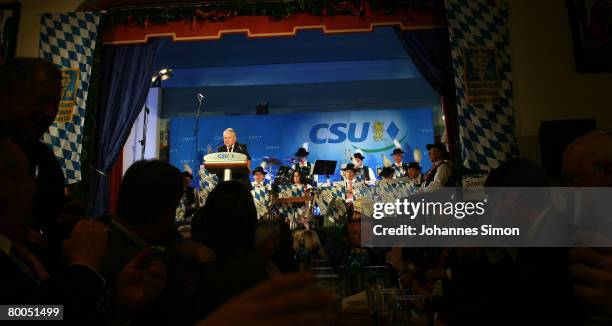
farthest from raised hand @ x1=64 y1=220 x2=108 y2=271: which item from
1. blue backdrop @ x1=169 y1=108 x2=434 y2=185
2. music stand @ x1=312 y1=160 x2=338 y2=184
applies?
blue backdrop @ x1=169 y1=108 x2=434 y2=185

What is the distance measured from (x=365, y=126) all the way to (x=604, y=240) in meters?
8.80

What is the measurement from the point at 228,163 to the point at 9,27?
123 inches

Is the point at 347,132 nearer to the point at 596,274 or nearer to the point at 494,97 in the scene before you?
the point at 494,97

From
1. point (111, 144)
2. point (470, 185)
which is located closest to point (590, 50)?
point (470, 185)

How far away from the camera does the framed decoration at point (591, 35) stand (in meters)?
4.49

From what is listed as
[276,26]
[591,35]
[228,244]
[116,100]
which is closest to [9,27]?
[116,100]

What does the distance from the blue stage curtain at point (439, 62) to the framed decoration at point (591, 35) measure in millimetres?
1320

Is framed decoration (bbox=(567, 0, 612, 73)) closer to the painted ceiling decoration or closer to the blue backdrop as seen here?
the painted ceiling decoration

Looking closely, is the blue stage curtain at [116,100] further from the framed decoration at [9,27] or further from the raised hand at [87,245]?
the raised hand at [87,245]

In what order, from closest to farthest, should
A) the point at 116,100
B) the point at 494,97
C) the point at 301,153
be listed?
1. the point at 494,97
2. the point at 116,100
3. the point at 301,153

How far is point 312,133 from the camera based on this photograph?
31.2 ft

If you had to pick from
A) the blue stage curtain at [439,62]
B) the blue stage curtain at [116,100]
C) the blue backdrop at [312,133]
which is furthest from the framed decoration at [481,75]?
the blue backdrop at [312,133]

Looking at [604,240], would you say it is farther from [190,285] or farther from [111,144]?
[111,144]

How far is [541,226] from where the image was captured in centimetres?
133
